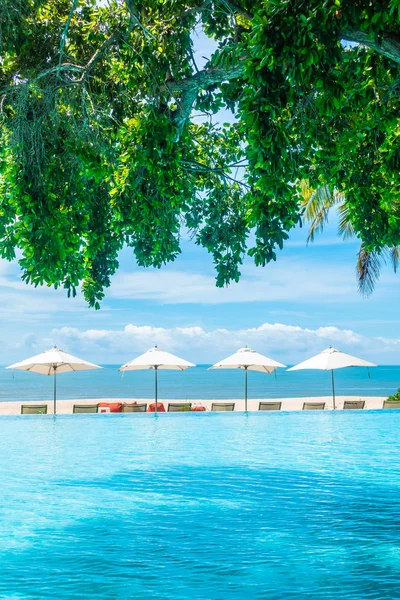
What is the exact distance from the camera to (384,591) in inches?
279

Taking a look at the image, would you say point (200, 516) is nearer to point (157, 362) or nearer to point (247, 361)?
point (157, 362)

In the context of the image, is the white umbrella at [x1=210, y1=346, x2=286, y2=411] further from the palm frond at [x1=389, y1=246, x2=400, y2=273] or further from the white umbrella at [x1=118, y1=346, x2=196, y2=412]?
the palm frond at [x1=389, y1=246, x2=400, y2=273]

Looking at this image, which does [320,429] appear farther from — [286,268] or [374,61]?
[286,268]

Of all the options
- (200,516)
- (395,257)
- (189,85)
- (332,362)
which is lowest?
(200,516)

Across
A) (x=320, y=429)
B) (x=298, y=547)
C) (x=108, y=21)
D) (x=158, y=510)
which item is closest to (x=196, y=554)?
(x=298, y=547)

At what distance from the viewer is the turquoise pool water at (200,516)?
7488mm

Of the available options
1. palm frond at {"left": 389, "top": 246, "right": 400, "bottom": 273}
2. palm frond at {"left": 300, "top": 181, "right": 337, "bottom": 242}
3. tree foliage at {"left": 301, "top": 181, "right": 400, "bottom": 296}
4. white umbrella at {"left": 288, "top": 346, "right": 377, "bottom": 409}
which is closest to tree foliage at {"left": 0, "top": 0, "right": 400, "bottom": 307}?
palm frond at {"left": 300, "top": 181, "right": 337, "bottom": 242}

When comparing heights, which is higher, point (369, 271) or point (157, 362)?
point (369, 271)

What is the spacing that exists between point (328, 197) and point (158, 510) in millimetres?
17021

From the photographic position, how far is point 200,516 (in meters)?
10.3

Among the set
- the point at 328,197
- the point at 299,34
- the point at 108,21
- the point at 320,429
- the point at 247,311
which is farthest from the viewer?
the point at 247,311

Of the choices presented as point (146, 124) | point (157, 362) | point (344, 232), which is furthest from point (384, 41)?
point (344, 232)

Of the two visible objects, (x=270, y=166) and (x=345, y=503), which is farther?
(x=345, y=503)

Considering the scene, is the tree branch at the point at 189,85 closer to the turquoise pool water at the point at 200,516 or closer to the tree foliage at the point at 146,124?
the tree foliage at the point at 146,124
